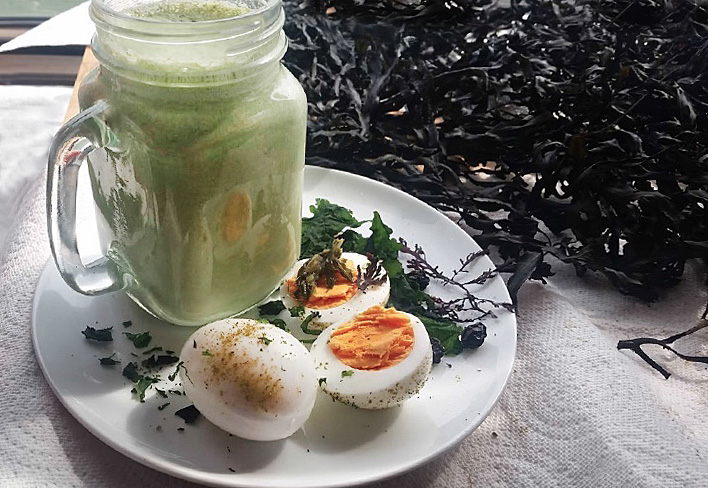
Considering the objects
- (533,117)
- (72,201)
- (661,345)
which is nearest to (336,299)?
(72,201)

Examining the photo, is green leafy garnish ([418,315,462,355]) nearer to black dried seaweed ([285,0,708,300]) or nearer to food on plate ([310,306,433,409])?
food on plate ([310,306,433,409])

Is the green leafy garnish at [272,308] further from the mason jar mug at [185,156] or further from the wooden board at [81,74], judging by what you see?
the wooden board at [81,74]

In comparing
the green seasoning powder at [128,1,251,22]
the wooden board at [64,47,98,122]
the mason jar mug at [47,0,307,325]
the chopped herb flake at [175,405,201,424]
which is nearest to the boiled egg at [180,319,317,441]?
the chopped herb flake at [175,405,201,424]


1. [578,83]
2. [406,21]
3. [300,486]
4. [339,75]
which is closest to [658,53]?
[578,83]

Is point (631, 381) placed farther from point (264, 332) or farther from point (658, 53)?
point (658, 53)

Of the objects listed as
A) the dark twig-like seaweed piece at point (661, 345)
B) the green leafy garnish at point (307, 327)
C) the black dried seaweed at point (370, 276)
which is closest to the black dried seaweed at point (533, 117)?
the dark twig-like seaweed piece at point (661, 345)

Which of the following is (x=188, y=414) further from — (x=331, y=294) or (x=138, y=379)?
(x=331, y=294)
